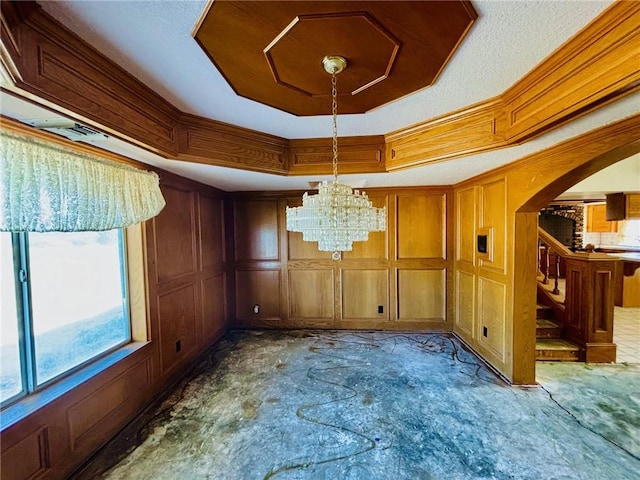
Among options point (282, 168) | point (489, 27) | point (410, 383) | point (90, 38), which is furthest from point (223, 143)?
point (410, 383)

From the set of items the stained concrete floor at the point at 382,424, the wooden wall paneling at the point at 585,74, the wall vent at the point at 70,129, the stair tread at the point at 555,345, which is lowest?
the stained concrete floor at the point at 382,424

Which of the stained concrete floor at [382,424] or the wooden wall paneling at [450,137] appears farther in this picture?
the wooden wall paneling at [450,137]

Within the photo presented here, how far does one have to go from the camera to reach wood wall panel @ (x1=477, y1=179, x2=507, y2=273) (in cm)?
275

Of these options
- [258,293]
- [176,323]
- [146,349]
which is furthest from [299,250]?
[146,349]

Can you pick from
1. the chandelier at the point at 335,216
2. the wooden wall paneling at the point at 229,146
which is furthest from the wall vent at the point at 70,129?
the chandelier at the point at 335,216

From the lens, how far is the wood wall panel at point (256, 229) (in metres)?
4.21

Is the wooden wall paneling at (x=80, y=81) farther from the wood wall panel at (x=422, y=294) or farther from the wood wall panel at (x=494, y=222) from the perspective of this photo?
the wood wall panel at (x=422, y=294)

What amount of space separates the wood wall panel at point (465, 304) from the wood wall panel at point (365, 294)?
0.98 meters

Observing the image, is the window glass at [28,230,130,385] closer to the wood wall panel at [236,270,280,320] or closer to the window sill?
the window sill

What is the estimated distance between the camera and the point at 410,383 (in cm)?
271

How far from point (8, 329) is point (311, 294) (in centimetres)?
317

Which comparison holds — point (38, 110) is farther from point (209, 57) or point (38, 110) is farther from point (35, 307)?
point (35, 307)

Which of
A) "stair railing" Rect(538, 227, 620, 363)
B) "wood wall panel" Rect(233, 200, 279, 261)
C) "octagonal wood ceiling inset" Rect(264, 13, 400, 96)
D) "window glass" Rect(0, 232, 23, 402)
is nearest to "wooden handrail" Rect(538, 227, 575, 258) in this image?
"stair railing" Rect(538, 227, 620, 363)

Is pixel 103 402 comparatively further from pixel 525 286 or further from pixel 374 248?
pixel 525 286
